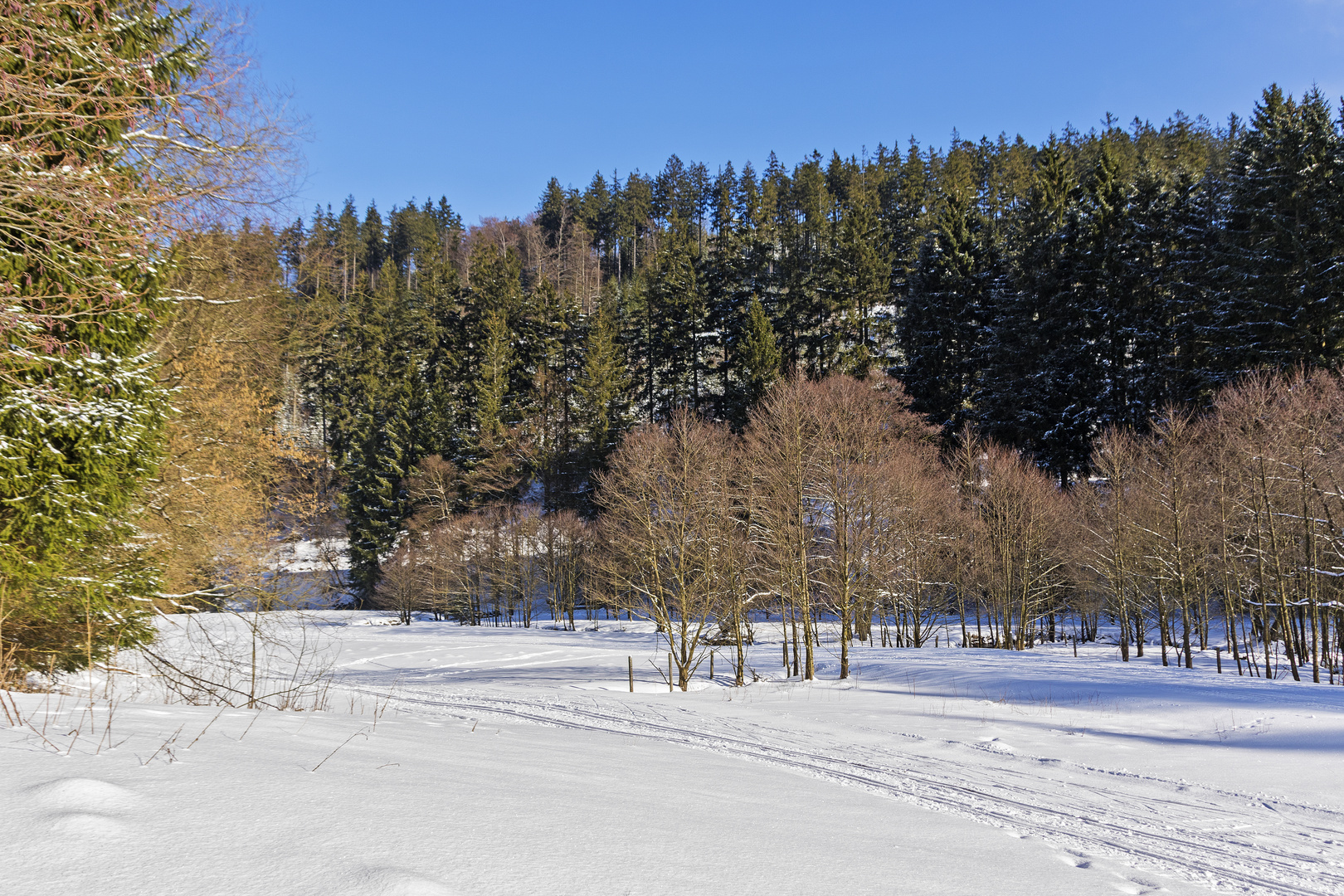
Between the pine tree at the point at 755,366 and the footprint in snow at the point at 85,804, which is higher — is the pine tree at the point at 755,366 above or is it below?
above

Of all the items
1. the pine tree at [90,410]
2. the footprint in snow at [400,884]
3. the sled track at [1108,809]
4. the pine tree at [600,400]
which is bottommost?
the sled track at [1108,809]

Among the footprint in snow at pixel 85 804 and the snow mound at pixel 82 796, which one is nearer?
the footprint in snow at pixel 85 804

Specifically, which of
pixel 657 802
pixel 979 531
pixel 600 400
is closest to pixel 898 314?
pixel 600 400

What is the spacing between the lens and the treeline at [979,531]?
22.7m

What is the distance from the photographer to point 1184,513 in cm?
2539

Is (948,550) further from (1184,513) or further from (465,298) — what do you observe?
(465,298)

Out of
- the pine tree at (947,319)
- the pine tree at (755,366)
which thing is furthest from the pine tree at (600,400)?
the pine tree at (947,319)

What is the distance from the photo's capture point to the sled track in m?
5.04

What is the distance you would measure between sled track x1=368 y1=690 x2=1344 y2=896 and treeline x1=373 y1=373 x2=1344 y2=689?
11.2 metres

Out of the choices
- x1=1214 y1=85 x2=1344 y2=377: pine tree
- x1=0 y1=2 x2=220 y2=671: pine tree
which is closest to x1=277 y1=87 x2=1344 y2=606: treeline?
x1=1214 y1=85 x2=1344 y2=377: pine tree

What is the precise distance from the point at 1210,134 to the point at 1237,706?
9127 centimetres

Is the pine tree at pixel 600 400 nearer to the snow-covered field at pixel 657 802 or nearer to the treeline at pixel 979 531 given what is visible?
the treeline at pixel 979 531

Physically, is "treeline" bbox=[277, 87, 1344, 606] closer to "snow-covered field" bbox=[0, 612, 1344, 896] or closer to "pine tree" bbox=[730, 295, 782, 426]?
"pine tree" bbox=[730, 295, 782, 426]

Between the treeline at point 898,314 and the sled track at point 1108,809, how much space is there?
1610cm
